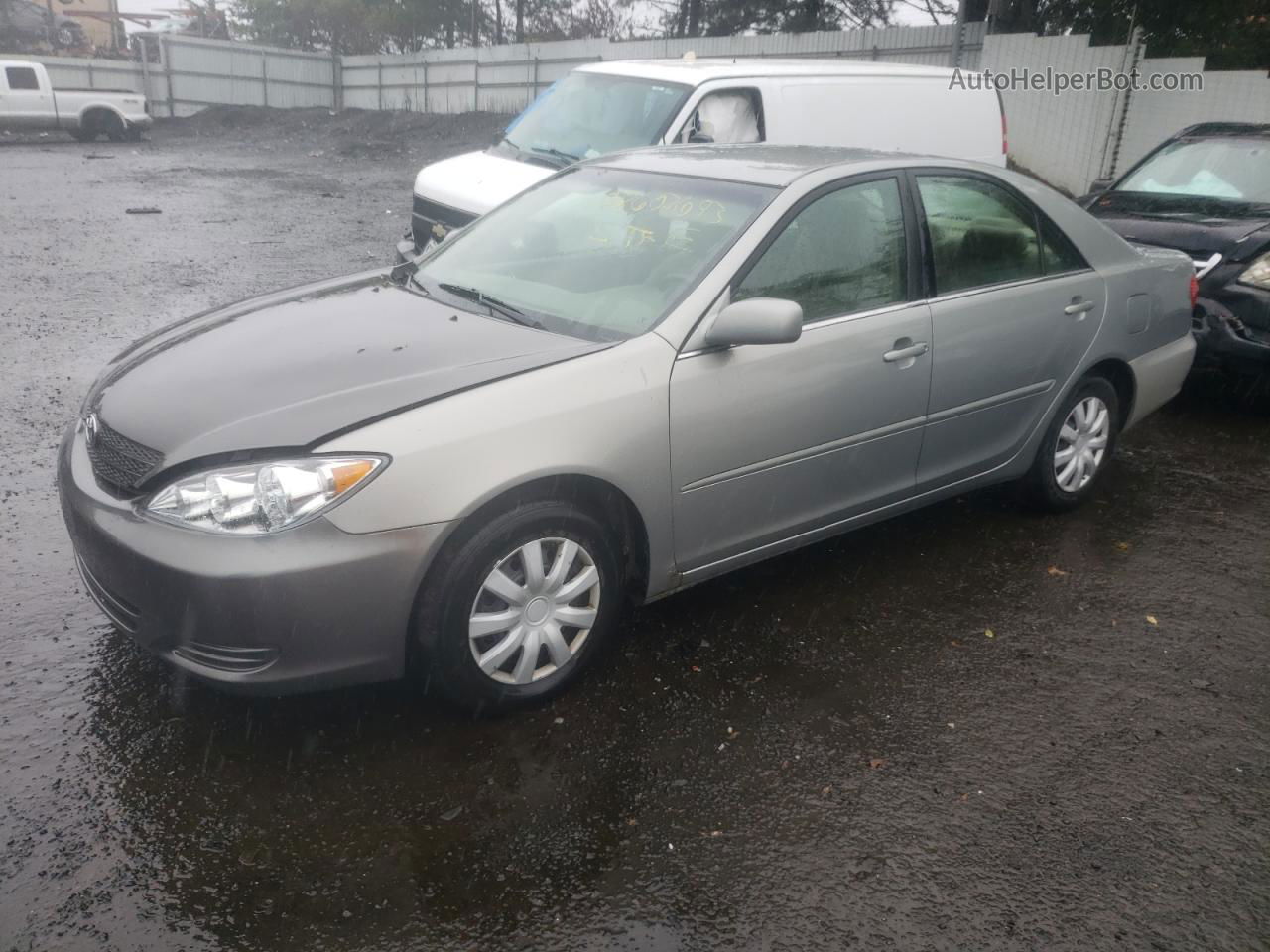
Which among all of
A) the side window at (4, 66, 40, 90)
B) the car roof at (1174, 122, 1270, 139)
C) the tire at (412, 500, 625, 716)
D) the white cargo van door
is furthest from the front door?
the side window at (4, 66, 40, 90)

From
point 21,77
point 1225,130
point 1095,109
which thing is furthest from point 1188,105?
point 21,77

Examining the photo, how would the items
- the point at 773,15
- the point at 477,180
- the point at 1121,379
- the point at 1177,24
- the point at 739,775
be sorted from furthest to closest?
the point at 773,15 → the point at 1177,24 → the point at 477,180 → the point at 1121,379 → the point at 739,775

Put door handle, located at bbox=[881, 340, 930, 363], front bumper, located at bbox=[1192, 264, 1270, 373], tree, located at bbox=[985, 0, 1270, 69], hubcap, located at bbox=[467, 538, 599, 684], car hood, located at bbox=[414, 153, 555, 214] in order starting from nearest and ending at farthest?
hubcap, located at bbox=[467, 538, 599, 684] < door handle, located at bbox=[881, 340, 930, 363] < front bumper, located at bbox=[1192, 264, 1270, 373] < car hood, located at bbox=[414, 153, 555, 214] < tree, located at bbox=[985, 0, 1270, 69]

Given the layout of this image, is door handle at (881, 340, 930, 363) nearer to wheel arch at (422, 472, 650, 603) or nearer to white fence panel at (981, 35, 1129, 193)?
wheel arch at (422, 472, 650, 603)

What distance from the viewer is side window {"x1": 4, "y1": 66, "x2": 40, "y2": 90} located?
78.3 feet

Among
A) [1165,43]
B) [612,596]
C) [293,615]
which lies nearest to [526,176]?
[612,596]

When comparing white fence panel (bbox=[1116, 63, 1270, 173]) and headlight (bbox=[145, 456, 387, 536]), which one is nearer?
headlight (bbox=[145, 456, 387, 536])

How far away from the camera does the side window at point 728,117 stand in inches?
316

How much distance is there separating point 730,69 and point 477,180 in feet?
7.13

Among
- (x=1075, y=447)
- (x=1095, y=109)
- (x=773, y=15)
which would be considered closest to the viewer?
(x=1075, y=447)

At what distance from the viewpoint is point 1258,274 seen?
21.8 feet

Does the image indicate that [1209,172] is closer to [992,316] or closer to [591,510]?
[992,316]

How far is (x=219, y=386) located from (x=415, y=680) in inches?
43.0

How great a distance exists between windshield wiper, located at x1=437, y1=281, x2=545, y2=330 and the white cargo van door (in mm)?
24976
